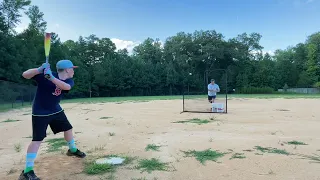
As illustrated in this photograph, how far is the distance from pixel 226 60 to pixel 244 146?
216ft

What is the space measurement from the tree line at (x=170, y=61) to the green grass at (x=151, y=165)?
126 ft

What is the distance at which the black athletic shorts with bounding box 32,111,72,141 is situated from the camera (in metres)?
3.86

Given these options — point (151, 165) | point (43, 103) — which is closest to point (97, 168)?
point (151, 165)

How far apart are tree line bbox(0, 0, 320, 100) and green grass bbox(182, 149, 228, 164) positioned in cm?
3841

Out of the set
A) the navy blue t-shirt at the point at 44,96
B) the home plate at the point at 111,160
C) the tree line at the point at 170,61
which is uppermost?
the tree line at the point at 170,61

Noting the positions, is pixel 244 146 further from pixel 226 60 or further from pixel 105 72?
pixel 226 60

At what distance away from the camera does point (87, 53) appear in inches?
2441

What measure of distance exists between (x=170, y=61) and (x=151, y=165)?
61.9 metres

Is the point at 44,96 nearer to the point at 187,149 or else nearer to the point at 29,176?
the point at 29,176

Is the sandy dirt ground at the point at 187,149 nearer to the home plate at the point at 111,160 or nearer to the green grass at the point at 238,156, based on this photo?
the green grass at the point at 238,156

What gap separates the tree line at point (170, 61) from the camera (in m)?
47.6

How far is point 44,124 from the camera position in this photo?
392 cm

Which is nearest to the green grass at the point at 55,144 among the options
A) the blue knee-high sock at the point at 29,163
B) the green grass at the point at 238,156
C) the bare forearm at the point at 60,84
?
the blue knee-high sock at the point at 29,163

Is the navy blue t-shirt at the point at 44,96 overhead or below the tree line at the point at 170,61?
below
